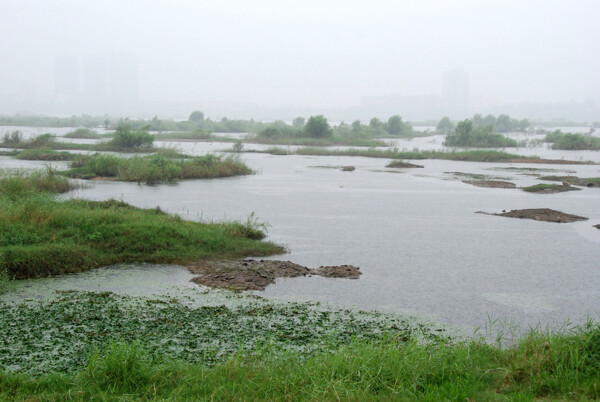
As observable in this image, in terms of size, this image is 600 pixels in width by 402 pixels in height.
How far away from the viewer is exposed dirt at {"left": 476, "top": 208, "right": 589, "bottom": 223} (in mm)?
17441

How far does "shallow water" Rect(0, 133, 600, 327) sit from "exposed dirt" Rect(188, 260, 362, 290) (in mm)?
328

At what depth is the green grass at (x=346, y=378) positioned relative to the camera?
4.98m

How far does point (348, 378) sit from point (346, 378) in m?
0.03

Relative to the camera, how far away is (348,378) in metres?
5.20

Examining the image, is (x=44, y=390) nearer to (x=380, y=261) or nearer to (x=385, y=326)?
(x=385, y=326)

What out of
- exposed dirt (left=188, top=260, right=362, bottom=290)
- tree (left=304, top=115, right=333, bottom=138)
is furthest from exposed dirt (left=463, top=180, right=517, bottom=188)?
tree (left=304, top=115, right=333, bottom=138)

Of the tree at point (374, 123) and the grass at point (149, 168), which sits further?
the tree at point (374, 123)

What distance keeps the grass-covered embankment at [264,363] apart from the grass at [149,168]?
61.6 feet

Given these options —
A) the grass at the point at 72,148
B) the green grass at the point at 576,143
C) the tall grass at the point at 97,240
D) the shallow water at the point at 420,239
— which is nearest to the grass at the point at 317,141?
the green grass at the point at 576,143

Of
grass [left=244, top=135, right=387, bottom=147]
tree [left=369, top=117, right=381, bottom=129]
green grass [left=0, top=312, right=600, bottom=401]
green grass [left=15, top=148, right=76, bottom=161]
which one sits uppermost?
tree [left=369, top=117, right=381, bottom=129]

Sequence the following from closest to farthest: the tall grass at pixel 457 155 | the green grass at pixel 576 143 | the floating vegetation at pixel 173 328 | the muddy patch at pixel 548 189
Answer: the floating vegetation at pixel 173 328
the muddy patch at pixel 548 189
the tall grass at pixel 457 155
the green grass at pixel 576 143

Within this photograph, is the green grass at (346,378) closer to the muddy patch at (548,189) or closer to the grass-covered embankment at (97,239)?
the grass-covered embankment at (97,239)

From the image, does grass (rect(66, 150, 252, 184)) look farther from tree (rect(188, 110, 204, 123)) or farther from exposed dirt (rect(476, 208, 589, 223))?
tree (rect(188, 110, 204, 123))

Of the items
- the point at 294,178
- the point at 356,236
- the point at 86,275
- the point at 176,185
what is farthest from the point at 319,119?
the point at 86,275
